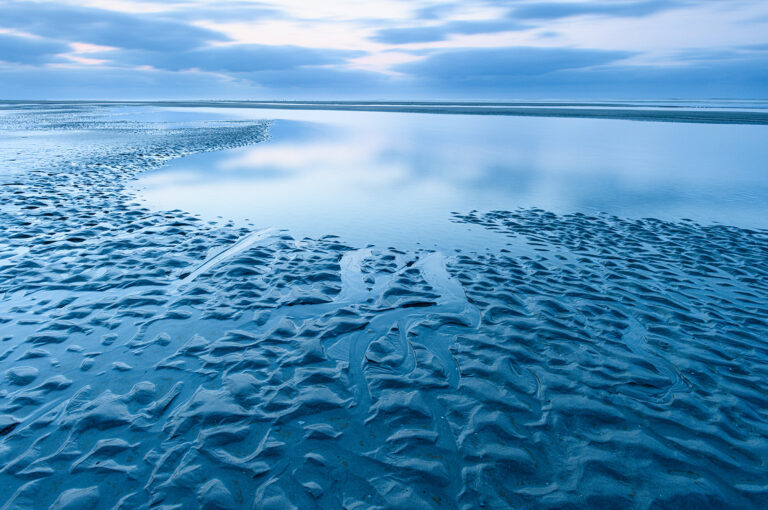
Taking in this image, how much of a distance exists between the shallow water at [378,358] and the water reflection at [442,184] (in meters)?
0.37

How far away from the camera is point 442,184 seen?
21234 millimetres

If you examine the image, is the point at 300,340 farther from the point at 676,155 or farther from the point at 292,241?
the point at 676,155

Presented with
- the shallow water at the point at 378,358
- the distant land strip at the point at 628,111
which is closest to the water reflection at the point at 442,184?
the shallow water at the point at 378,358

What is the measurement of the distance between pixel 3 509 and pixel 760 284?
1364 centimetres

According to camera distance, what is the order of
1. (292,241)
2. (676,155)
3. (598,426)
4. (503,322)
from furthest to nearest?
(676,155) → (292,241) → (503,322) → (598,426)

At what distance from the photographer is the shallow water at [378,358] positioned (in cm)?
469

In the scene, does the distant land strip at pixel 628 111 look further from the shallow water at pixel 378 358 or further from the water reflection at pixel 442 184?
the shallow water at pixel 378 358

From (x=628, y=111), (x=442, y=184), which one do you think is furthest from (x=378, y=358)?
(x=628, y=111)

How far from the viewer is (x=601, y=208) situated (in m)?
16.8

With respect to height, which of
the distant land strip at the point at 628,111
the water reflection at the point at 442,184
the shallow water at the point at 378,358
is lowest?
the shallow water at the point at 378,358

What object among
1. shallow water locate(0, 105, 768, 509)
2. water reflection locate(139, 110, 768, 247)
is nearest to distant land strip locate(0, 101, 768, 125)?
water reflection locate(139, 110, 768, 247)

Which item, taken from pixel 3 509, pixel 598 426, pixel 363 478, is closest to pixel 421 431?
pixel 363 478

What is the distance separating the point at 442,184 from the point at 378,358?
1550cm

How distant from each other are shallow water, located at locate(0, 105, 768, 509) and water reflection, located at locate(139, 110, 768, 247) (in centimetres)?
37
